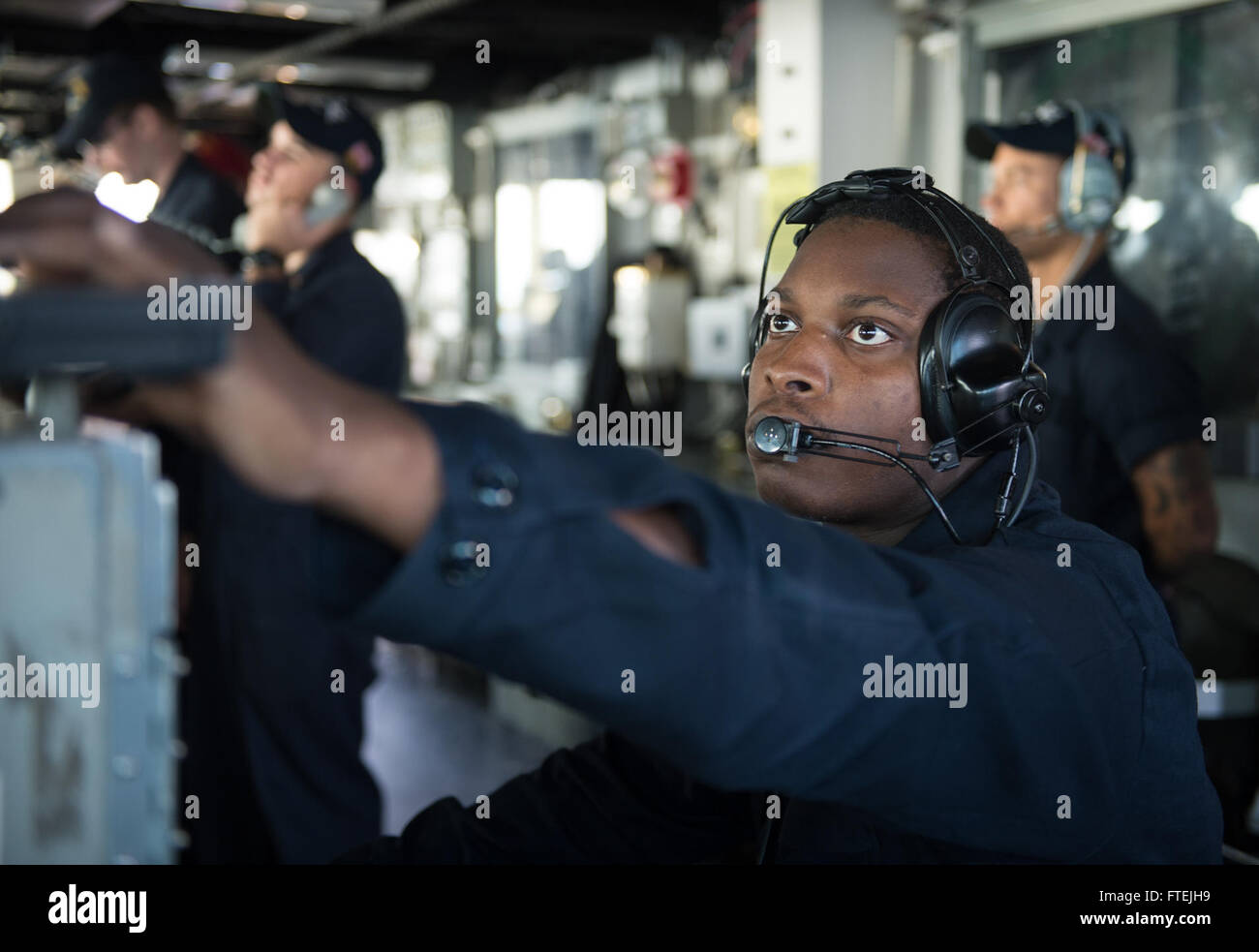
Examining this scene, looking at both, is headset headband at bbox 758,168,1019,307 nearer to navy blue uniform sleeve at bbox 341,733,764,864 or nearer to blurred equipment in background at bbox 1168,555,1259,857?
navy blue uniform sleeve at bbox 341,733,764,864

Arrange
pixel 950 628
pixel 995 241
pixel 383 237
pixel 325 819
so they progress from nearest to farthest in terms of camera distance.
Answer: pixel 950 628
pixel 995 241
pixel 325 819
pixel 383 237

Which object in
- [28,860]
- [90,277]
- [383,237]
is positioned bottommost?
[28,860]

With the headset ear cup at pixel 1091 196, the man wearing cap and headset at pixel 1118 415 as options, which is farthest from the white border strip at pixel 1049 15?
the man wearing cap and headset at pixel 1118 415

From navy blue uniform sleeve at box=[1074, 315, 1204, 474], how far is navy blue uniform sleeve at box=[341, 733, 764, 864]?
1.50m

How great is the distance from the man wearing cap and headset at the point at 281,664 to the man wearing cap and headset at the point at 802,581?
1.50 meters

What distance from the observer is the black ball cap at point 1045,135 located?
268cm

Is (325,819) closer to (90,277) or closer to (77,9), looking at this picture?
(90,277)

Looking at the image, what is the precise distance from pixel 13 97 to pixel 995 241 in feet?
28.4

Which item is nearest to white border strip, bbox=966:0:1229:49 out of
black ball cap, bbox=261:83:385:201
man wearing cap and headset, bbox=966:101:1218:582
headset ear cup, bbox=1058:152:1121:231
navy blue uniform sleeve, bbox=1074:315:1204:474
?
headset ear cup, bbox=1058:152:1121:231

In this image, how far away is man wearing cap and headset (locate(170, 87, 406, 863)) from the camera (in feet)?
8.32

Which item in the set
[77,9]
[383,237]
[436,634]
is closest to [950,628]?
[436,634]

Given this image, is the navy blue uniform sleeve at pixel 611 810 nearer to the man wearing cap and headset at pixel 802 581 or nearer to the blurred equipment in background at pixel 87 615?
the man wearing cap and headset at pixel 802 581

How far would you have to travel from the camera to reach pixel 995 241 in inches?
46.8

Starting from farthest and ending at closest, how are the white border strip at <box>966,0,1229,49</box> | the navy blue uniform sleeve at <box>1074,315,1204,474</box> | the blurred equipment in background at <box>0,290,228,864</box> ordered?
the white border strip at <box>966,0,1229,49</box>, the navy blue uniform sleeve at <box>1074,315,1204,474</box>, the blurred equipment in background at <box>0,290,228,864</box>
